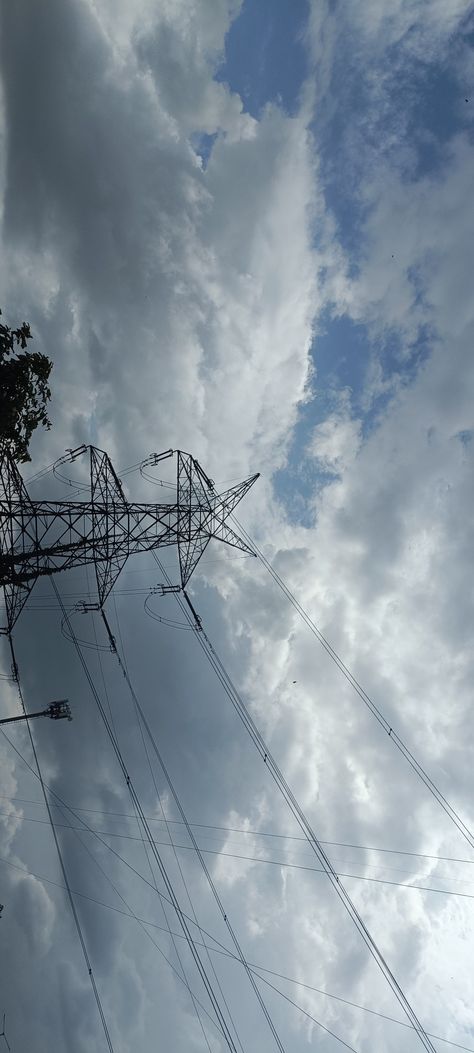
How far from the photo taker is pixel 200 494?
2286cm

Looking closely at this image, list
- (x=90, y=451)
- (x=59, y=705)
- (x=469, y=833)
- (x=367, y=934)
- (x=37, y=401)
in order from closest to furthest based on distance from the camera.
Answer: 1. (x=367, y=934)
2. (x=469, y=833)
3. (x=59, y=705)
4. (x=37, y=401)
5. (x=90, y=451)

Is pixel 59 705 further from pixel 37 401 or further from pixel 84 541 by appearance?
pixel 37 401

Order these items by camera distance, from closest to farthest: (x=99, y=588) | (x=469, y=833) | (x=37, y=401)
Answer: (x=469, y=833)
(x=37, y=401)
(x=99, y=588)

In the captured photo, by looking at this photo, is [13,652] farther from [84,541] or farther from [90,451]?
[90,451]

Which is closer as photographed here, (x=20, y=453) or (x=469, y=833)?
(x=469, y=833)

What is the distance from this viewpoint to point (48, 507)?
19.9 m

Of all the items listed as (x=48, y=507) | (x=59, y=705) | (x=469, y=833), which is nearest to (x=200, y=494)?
(x=48, y=507)

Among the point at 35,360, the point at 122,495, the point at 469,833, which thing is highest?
the point at 35,360

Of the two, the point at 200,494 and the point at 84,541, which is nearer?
the point at 84,541

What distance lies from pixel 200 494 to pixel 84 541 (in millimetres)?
5913

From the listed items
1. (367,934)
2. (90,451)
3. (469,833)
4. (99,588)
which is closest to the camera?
(367,934)

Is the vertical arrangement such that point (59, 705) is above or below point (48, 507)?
below

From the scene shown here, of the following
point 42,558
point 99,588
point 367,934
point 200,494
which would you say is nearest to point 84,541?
point 42,558

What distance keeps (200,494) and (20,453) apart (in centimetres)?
849
